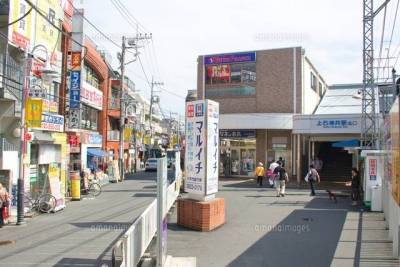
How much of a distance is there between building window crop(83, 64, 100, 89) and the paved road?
802 inches

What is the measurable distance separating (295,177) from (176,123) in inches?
2946

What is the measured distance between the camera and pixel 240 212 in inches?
Answer: 685

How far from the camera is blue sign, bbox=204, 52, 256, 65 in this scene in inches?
1502

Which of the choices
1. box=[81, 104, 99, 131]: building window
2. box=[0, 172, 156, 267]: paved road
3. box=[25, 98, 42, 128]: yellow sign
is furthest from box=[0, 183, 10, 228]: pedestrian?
box=[81, 104, 99, 131]: building window

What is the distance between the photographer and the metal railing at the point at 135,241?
21.8 ft

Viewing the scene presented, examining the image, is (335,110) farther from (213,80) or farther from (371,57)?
(371,57)

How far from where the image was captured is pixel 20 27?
66.8ft

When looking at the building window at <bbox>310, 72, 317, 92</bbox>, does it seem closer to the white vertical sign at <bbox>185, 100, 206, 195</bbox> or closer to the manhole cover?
the white vertical sign at <bbox>185, 100, 206, 195</bbox>

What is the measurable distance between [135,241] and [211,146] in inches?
249

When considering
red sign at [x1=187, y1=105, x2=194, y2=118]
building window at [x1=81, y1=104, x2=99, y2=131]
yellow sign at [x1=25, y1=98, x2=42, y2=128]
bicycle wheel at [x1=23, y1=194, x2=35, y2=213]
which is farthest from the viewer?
building window at [x1=81, y1=104, x2=99, y2=131]

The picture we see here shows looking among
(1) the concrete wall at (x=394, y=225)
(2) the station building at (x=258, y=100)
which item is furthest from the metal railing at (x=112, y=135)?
(1) the concrete wall at (x=394, y=225)

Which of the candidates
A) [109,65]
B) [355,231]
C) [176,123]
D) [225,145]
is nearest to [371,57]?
[355,231]

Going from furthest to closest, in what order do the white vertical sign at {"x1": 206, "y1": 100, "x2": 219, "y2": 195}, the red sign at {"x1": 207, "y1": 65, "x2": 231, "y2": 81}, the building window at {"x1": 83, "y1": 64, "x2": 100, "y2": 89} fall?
the red sign at {"x1": 207, "y1": 65, "x2": 231, "y2": 81} → the building window at {"x1": 83, "y1": 64, "x2": 100, "y2": 89} → the white vertical sign at {"x1": 206, "y1": 100, "x2": 219, "y2": 195}

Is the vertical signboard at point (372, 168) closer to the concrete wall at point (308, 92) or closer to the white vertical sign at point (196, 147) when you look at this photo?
the white vertical sign at point (196, 147)
